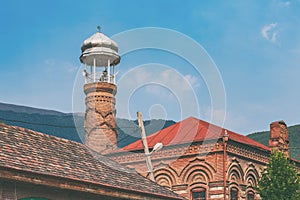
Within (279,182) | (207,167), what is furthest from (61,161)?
(279,182)

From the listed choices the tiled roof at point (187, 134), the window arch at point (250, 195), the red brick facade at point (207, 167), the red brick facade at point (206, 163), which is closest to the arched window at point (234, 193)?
the red brick facade at point (206, 163)

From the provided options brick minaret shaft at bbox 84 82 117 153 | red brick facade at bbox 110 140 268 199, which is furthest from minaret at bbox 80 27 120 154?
red brick facade at bbox 110 140 268 199

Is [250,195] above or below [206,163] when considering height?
below

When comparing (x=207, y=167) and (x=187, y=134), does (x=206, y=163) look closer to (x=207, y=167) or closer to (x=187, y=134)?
(x=207, y=167)

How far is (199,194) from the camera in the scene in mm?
32000

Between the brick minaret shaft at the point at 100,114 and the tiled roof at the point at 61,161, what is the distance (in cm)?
2154

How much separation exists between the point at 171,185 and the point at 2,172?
69.1ft

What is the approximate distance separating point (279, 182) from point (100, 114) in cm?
1661

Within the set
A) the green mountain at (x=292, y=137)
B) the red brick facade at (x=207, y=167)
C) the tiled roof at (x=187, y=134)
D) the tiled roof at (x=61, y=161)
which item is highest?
the green mountain at (x=292, y=137)

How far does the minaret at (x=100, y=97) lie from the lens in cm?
4156

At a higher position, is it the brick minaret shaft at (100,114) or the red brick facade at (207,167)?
the brick minaret shaft at (100,114)

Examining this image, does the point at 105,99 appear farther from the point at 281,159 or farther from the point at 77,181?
the point at 77,181

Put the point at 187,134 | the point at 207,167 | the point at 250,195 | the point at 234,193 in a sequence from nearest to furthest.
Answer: the point at 207,167 → the point at 234,193 → the point at 250,195 → the point at 187,134

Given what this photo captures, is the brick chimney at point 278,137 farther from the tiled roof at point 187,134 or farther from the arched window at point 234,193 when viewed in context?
the arched window at point 234,193
